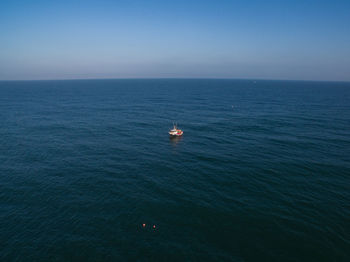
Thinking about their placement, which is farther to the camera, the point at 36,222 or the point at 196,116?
the point at 196,116

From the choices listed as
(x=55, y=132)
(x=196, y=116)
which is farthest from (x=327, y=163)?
(x=55, y=132)

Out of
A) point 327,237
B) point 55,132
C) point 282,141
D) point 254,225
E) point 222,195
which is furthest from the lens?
point 55,132

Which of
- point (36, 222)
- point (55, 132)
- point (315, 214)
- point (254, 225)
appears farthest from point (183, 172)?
point (55, 132)

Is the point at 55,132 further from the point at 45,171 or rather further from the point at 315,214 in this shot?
the point at 315,214

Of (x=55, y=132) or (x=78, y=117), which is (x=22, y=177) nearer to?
(x=55, y=132)

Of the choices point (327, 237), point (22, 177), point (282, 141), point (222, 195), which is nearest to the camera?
point (327, 237)

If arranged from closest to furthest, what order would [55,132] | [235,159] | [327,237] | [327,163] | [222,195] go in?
[327,237]
[222,195]
[327,163]
[235,159]
[55,132]
